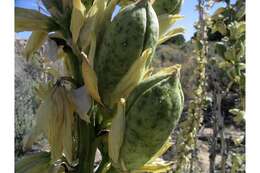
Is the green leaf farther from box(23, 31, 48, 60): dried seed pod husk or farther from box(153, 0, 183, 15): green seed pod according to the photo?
box(153, 0, 183, 15): green seed pod

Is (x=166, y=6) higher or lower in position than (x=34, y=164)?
higher

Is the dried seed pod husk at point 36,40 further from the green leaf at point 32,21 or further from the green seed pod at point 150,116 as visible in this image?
the green seed pod at point 150,116

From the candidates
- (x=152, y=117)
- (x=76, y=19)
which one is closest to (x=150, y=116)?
(x=152, y=117)

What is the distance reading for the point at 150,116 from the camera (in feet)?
1.27

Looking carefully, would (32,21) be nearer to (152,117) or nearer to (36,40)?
(36,40)

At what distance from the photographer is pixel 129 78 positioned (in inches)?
16.5

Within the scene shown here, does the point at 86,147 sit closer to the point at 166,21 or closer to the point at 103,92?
the point at 103,92

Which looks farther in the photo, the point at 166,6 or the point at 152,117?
the point at 166,6

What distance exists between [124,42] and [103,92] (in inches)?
2.3

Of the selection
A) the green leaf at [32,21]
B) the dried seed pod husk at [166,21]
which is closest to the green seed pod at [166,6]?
the dried seed pod husk at [166,21]
